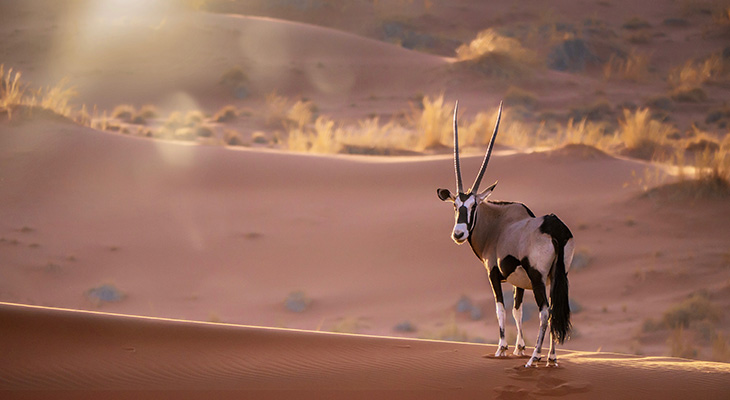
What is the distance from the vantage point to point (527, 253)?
6.00 metres

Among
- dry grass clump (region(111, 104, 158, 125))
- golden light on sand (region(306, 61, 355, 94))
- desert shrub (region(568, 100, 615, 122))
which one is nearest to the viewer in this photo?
dry grass clump (region(111, 104, 158, 125))

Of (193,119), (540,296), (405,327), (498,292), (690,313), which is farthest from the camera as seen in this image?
(193,119)

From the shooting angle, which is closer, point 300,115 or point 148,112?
point 148,112

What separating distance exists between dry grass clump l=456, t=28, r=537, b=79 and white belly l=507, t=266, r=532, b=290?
32.3m

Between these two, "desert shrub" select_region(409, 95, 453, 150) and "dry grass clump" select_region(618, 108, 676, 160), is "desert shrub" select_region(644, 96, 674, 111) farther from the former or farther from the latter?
"desert shrub" select_region(409, 95, 453, 150)

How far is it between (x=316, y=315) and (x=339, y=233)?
2.97 metres

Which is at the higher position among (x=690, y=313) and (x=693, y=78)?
(x=693, y=78)

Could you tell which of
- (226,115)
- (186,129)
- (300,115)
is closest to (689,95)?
(300,115)

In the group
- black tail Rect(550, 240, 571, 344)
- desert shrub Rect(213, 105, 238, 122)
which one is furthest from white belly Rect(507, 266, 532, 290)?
desert shrub Rect(213, 105, 238, 122)

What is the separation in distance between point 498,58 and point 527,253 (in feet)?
111

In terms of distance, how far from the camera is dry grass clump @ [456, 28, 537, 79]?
3800cm

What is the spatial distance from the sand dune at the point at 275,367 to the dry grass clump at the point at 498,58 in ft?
103

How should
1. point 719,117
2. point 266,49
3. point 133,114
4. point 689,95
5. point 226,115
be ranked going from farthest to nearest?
point 266,49
point 689,95
point 719,117
point 226,115
point 133,114

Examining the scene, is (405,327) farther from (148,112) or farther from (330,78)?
(330,78)
